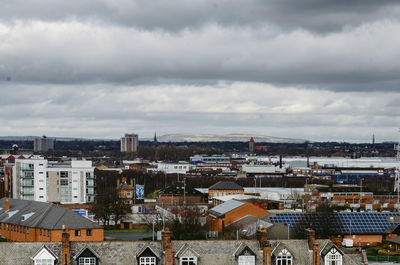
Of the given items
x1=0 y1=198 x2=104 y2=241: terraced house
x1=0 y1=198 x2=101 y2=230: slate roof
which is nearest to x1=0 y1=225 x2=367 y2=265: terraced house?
x1=0 y1=198 x2=104 y2=241: terraced house

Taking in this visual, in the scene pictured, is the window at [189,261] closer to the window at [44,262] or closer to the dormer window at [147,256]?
the dormer window at [147,256]

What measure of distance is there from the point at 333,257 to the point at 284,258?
3168 mm

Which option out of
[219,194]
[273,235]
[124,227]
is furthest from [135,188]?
[273,235]

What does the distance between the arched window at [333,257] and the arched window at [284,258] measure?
237cm

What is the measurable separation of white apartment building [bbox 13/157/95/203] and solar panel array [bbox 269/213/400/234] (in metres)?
53.8

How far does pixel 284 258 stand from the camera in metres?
43.1

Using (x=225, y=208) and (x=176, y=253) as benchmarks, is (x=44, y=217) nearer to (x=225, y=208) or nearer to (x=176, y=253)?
(x=225, y=208)

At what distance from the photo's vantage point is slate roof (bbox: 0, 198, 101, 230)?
71675 mm

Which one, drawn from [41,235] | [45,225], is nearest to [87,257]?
[45,225]

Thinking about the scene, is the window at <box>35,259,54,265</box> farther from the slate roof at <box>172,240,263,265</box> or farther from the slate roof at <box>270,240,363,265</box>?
the slate roof at <box>270,240,363,265</box>

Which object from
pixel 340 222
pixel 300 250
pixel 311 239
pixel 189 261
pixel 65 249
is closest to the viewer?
pixel 65 249

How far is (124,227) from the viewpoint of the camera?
101375 mm

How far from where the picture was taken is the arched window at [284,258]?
43.0 meters

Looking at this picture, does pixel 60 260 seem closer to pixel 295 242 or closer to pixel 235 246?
pixel 235 246
